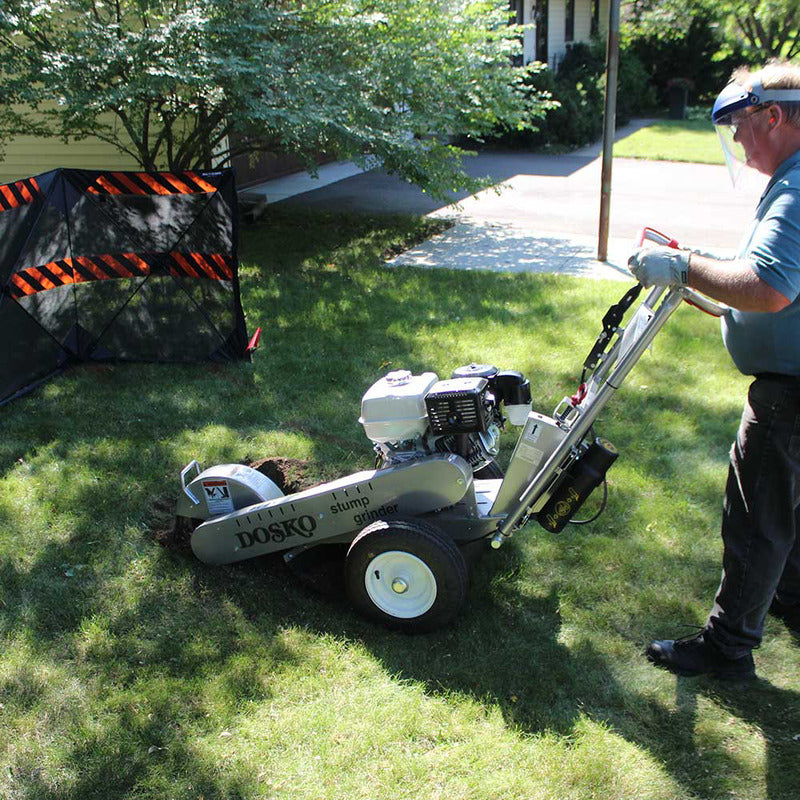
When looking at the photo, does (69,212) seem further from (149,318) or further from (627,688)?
(627,688)

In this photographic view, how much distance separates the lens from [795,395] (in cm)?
271

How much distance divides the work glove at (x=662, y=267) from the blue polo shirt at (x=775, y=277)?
0.19 meters

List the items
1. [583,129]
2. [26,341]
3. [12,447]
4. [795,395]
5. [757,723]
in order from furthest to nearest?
[583,129] < [26,341] < [12,447] < [757,723] < [795,395]

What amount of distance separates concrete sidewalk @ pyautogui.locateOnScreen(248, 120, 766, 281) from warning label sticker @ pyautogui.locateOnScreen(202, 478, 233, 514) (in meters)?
Result: 4.66

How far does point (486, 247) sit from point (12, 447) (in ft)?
19.8

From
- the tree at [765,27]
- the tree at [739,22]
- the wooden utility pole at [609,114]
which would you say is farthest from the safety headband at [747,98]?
the tree at [765,27]

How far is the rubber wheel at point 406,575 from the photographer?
3.19 m

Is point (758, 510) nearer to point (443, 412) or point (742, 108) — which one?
point (443, 412)

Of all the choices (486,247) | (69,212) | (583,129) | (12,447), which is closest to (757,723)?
(12,447)

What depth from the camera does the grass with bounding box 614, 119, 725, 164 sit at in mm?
15781

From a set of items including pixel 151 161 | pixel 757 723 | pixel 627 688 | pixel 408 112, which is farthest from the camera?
pixel 151 161

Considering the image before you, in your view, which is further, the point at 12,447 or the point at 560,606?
the point at 12,447

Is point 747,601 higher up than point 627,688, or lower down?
higher up

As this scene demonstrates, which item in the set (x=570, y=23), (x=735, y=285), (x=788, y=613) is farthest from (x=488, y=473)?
(x=570, y=23)
